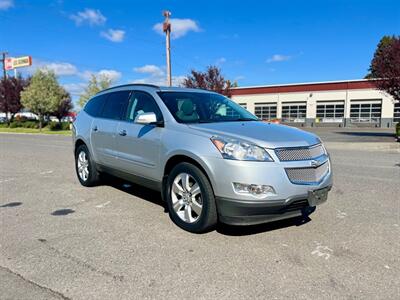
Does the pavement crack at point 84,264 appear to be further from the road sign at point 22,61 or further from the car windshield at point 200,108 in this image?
the road sign at point 22,61

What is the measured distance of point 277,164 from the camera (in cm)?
341

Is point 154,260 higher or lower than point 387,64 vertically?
lower

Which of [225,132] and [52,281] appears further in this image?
[225,132]

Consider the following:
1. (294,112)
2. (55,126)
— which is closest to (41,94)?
(55,126)

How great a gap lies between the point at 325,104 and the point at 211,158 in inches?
1756

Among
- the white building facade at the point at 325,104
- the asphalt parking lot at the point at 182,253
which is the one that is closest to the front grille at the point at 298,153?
the asphalt parking lot at the point at 182,253

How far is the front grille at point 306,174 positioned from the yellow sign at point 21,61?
181 ft

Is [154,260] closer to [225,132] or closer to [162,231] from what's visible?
[162,231]

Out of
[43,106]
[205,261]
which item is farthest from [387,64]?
[43,106]

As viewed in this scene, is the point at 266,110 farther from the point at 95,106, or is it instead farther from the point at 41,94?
the point at 95,106

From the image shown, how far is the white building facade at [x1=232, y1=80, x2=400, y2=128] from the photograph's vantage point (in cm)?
4111

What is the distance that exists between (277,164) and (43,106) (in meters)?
37.7

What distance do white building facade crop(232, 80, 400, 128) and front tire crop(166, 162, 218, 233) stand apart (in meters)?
36.7

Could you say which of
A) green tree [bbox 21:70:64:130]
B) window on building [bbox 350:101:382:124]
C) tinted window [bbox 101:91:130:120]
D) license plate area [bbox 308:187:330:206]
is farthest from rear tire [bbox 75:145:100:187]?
window on building [bbox 350:101:382:124]
